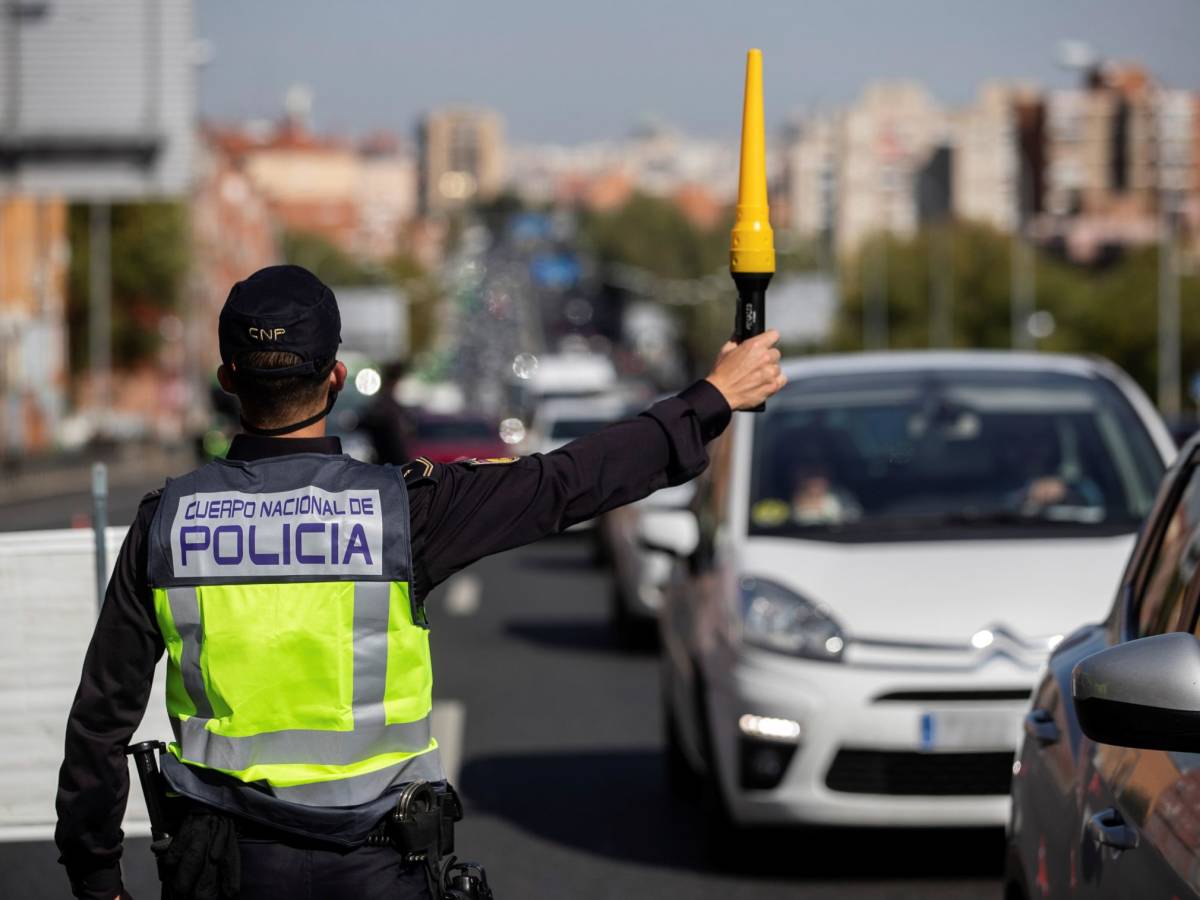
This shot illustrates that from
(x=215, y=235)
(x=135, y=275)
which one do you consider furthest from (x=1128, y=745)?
(x=215, y=235)

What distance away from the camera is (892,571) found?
7457 millimetres

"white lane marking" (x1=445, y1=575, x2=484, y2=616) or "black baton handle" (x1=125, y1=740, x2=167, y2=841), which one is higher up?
"black baton handle" (x1=125, y1=740, x2=167, y2=841)

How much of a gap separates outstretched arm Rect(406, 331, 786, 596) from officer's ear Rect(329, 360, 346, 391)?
182 millimetres

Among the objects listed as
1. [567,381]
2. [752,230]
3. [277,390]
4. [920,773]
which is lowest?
[567,381]

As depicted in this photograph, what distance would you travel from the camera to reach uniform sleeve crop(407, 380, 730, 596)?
3561mm

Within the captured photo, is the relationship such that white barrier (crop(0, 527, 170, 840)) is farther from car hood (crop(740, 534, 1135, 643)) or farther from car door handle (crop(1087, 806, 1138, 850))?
car hood (crop(740, 534, 1135, 643))

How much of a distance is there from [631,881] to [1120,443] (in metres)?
2.44

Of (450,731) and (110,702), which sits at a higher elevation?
(110,702)

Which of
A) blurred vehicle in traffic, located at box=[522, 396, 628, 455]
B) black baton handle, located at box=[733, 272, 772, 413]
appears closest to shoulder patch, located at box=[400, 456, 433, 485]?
black baton handle, located at box=[733, 272, 772, 413]

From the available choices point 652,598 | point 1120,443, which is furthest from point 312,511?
point 652,598

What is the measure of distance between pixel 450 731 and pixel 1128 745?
27.7 feet

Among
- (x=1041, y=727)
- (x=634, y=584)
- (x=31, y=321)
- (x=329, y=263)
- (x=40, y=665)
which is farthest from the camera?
(x=329, y=263)

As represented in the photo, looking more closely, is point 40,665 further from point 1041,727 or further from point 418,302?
point 418,302

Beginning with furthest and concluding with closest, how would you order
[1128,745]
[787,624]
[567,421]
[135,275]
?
[135,275]
[567,421]
[787,624]
[1128,745]
